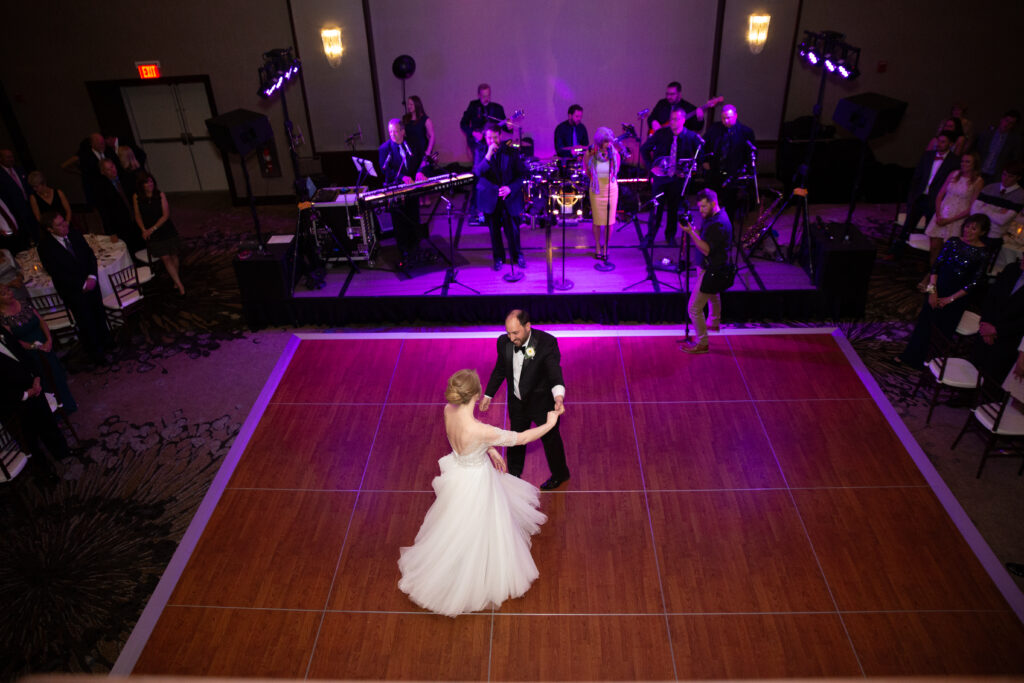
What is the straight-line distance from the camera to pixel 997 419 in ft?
14.3

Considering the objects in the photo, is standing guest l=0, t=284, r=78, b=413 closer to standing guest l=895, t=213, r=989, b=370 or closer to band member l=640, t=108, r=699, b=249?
band member l=640, t=108, r=699, b=249

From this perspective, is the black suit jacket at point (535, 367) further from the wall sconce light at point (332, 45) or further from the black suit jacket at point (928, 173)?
the wall sconce light at point (332, 45)

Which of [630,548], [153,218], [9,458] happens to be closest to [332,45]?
[153,218]

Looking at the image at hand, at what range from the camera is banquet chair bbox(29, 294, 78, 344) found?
6277 mm

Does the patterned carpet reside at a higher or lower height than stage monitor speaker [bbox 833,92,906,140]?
lower

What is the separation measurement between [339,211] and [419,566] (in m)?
4.96

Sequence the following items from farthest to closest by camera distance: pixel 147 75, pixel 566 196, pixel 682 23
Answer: pixel 147 75 < pixel 682 23 < pixel 566 196

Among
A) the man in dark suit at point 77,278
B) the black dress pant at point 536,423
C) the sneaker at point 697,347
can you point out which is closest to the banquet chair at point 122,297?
the man in dark suit at point 77,278

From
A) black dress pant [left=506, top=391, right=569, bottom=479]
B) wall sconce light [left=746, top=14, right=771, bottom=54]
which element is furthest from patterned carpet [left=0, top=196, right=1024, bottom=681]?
wall sconce light [left=746, top=14, right=771, bottom=54]

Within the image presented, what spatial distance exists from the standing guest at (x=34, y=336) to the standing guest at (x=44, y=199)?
2804mm

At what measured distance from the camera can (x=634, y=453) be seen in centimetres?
503

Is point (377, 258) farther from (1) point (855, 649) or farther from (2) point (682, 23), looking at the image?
(1) point (855, 649)

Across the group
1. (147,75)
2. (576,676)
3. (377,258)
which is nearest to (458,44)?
(377,258)

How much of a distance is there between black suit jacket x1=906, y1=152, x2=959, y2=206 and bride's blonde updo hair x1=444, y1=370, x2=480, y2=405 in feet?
20.8
